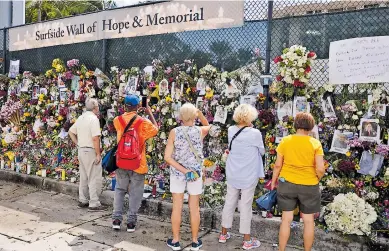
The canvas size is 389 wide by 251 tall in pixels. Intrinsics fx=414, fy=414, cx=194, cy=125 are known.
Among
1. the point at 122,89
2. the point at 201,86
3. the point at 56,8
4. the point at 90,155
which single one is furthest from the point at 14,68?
the point at 56,8

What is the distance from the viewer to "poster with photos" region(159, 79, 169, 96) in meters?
6.26

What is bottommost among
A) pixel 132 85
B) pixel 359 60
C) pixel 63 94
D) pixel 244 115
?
pixel 244 115

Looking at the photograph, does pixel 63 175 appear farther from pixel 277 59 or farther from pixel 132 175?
pixel 277 59

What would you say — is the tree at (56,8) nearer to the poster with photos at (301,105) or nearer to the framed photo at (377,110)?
the poster with photos at (301,105)

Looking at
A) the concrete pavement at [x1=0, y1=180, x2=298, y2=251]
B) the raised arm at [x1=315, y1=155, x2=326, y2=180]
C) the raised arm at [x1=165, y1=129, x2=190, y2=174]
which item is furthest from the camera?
the concrete pavement at [x1=0, y1=180, x2=298, y2=251]

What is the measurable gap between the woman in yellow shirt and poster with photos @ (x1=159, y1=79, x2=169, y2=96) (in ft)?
8.37

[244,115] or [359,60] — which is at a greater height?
[359,60]

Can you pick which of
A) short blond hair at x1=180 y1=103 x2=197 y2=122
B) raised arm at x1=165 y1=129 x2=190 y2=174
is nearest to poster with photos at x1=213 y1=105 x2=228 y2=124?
short blond hair at x1=180 y1=103 x2=197 y2=122

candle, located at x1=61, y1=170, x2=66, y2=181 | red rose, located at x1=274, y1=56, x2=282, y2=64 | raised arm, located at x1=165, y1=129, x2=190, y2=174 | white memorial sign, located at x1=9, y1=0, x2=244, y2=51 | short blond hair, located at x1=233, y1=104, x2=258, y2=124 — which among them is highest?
white memorial sign, located at x1=9, y1=0, x2=244, y2=51

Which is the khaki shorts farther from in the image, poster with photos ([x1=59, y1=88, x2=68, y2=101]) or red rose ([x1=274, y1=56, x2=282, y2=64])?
poster with photos ([x1=59, y1=88, x2=68, y2=101])

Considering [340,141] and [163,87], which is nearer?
[340,141]

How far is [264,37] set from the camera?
218 inches

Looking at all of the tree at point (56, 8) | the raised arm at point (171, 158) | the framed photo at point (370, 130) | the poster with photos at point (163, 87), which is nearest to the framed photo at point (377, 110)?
the framed photo at point (370, 130)

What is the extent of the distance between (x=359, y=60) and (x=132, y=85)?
136 inches
